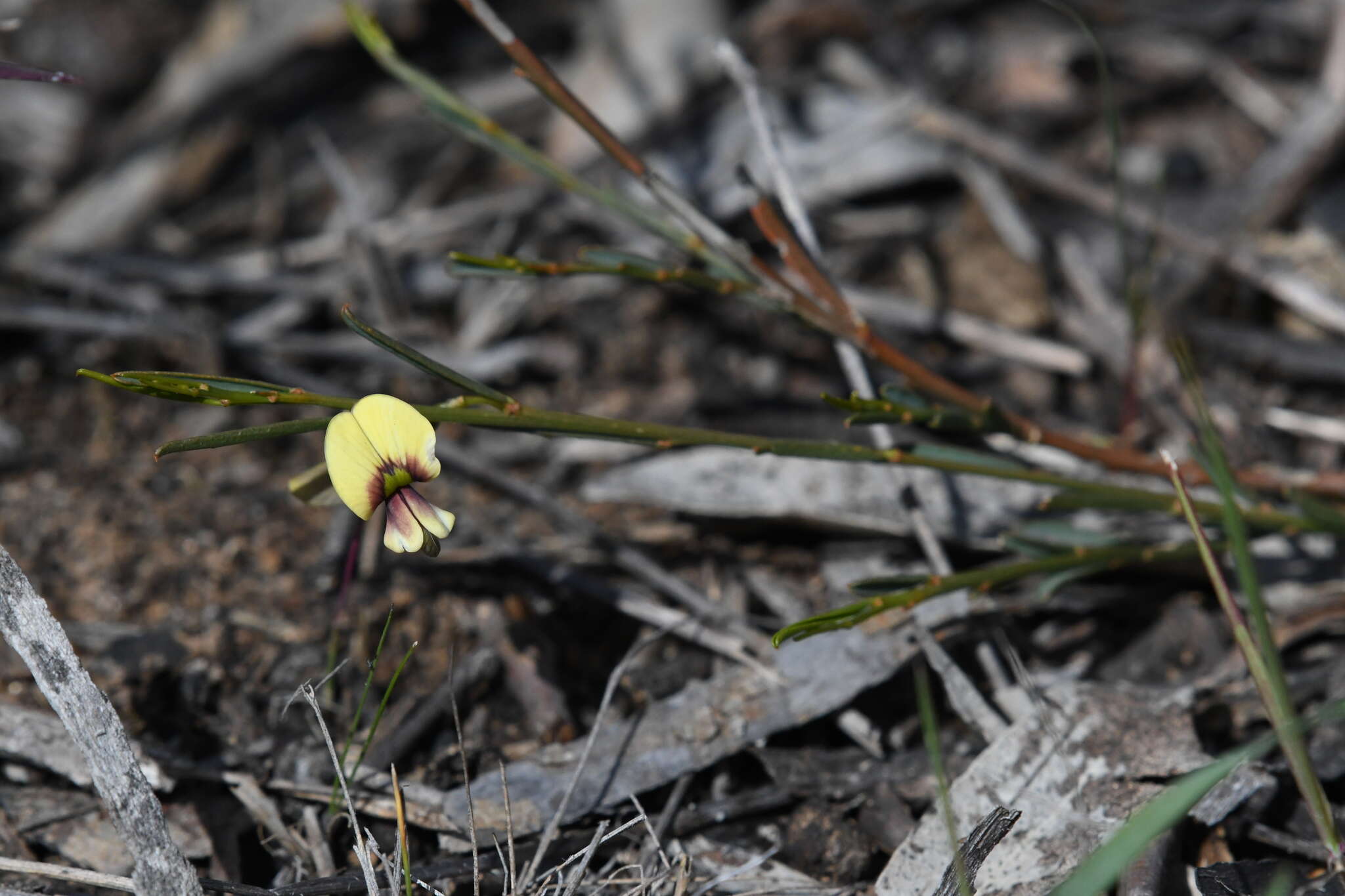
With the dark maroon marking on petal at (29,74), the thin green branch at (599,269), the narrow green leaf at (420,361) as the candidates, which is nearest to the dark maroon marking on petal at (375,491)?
the narrow green leaf at (420,361)

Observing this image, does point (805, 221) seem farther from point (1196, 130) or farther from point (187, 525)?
point (1196, 130)

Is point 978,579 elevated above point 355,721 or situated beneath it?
elevated above

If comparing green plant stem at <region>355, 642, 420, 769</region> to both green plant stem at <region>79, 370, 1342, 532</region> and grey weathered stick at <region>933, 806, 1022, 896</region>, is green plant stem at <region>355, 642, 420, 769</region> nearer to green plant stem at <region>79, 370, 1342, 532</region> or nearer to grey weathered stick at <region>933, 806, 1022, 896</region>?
green plant stem at <region>79, 370, 1342, 532</region>

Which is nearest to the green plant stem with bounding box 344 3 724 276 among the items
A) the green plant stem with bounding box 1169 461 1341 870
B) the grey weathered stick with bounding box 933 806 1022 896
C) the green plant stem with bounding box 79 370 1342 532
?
the green plant stem with bounding box 79 370 1342 532

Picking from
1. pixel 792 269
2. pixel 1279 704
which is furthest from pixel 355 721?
pixel 1279 704

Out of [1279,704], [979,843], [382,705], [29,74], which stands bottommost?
[979,843]

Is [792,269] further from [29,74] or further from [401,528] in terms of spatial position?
[29,74]

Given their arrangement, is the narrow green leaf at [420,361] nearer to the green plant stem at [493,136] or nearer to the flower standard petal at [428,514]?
the flower standard petal at [428,514]
